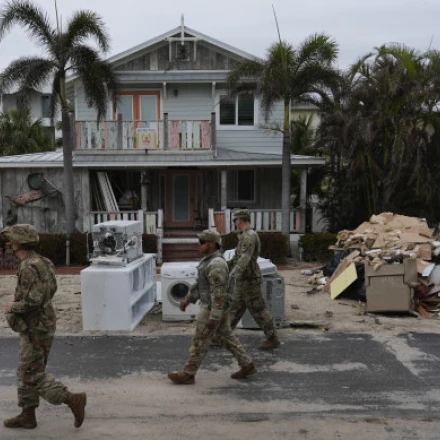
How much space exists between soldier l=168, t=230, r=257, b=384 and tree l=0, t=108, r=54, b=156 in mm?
23402

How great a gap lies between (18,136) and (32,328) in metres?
24.5

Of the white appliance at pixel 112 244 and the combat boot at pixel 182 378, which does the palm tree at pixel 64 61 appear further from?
the combat boot at pixel 182 378

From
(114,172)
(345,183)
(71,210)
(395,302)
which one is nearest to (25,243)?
(395,302)

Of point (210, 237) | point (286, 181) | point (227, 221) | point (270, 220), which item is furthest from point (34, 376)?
point (270, 220)

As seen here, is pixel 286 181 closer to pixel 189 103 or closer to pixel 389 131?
pixel 389 131

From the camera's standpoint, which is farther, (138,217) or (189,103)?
(189,103)

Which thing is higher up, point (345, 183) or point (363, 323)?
point (345, 183)

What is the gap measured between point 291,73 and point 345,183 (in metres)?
3.64

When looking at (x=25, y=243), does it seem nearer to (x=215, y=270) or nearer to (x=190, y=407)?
(x=215, y=270)

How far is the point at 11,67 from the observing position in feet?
45.4

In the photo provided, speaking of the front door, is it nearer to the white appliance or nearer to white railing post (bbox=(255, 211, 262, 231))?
white railing post (bbox=(255, 211, 262, 231))

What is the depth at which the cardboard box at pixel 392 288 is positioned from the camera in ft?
28.0

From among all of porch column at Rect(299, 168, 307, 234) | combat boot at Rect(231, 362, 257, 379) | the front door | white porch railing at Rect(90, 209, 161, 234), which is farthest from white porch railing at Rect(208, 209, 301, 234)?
combat boot at Rect(231, 362, 257, 379)

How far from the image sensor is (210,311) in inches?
208
